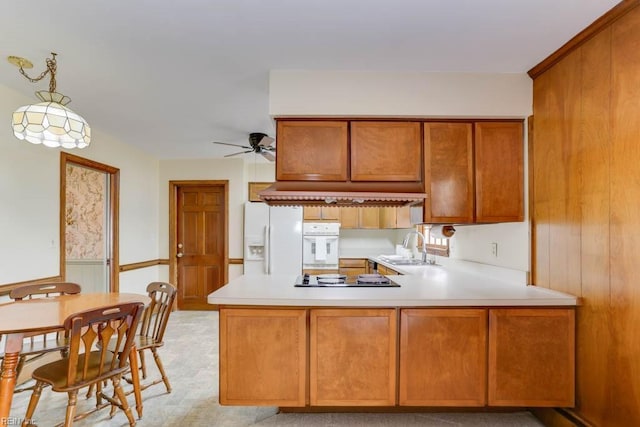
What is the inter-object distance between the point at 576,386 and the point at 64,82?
4152 mm

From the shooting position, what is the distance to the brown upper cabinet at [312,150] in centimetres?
248

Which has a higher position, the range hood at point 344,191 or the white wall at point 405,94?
the white wall at point 405,94

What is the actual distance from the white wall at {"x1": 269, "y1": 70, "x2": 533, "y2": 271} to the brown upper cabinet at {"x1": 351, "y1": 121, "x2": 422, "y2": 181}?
0.33ft

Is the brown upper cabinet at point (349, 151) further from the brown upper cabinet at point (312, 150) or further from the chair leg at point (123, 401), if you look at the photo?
the chair leg at point (123, 401)

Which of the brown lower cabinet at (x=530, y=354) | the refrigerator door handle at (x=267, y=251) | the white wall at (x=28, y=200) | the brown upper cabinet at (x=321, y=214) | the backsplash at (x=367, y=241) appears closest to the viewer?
the brown lower cabinet at (x=530, y=354)

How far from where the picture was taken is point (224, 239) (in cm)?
522

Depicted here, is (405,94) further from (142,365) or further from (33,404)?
(33,404)

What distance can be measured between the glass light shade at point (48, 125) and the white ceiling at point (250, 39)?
466mm

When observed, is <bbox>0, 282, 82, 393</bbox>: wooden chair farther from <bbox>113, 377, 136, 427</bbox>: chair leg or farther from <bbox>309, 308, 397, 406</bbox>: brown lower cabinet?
<bbox>309, 308, 397, 406</bbox>: brown lower cabinet

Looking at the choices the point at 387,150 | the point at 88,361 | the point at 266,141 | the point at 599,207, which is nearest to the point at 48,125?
the point at 88,361

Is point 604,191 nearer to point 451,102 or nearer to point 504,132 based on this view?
point 504,132

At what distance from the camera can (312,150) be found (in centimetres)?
250

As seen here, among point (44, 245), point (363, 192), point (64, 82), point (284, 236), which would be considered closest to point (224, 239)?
point (284, 236)

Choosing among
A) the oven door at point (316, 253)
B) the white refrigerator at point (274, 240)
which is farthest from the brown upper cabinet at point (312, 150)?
the oven door at point (316, 253)
